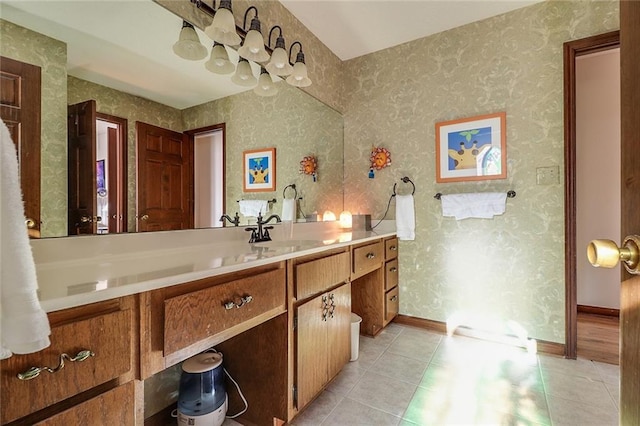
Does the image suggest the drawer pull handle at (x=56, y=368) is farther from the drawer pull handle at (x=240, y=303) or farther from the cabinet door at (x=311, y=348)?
the cabinet door at (x=311, y=348)

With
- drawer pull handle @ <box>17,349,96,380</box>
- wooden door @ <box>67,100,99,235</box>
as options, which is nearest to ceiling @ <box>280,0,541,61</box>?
wooden door @ <box>67,100,99,235</box>

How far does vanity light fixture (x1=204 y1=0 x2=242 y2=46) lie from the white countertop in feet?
3.15

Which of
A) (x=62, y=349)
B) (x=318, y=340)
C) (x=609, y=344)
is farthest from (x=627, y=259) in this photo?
(x=609, y=344)

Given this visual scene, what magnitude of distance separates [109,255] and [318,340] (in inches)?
36.7

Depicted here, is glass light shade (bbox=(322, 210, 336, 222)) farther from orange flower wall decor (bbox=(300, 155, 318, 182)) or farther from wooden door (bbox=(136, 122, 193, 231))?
wooden door (bbox=(136, 122, 193, 231))

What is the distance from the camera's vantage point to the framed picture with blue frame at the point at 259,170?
5.45ft

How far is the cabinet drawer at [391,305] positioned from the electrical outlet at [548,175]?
130 centimetres

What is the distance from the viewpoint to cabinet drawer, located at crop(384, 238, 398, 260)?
7.33ft

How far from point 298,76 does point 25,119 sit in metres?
1.41

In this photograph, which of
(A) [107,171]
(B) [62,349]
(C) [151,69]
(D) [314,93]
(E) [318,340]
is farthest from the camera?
(D) [314,93]

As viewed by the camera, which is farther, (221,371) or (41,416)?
(221,371)

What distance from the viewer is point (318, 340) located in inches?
52.9

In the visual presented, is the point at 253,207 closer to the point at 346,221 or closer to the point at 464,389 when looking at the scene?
the point at 346,221

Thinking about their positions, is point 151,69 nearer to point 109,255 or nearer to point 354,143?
point 109,255
